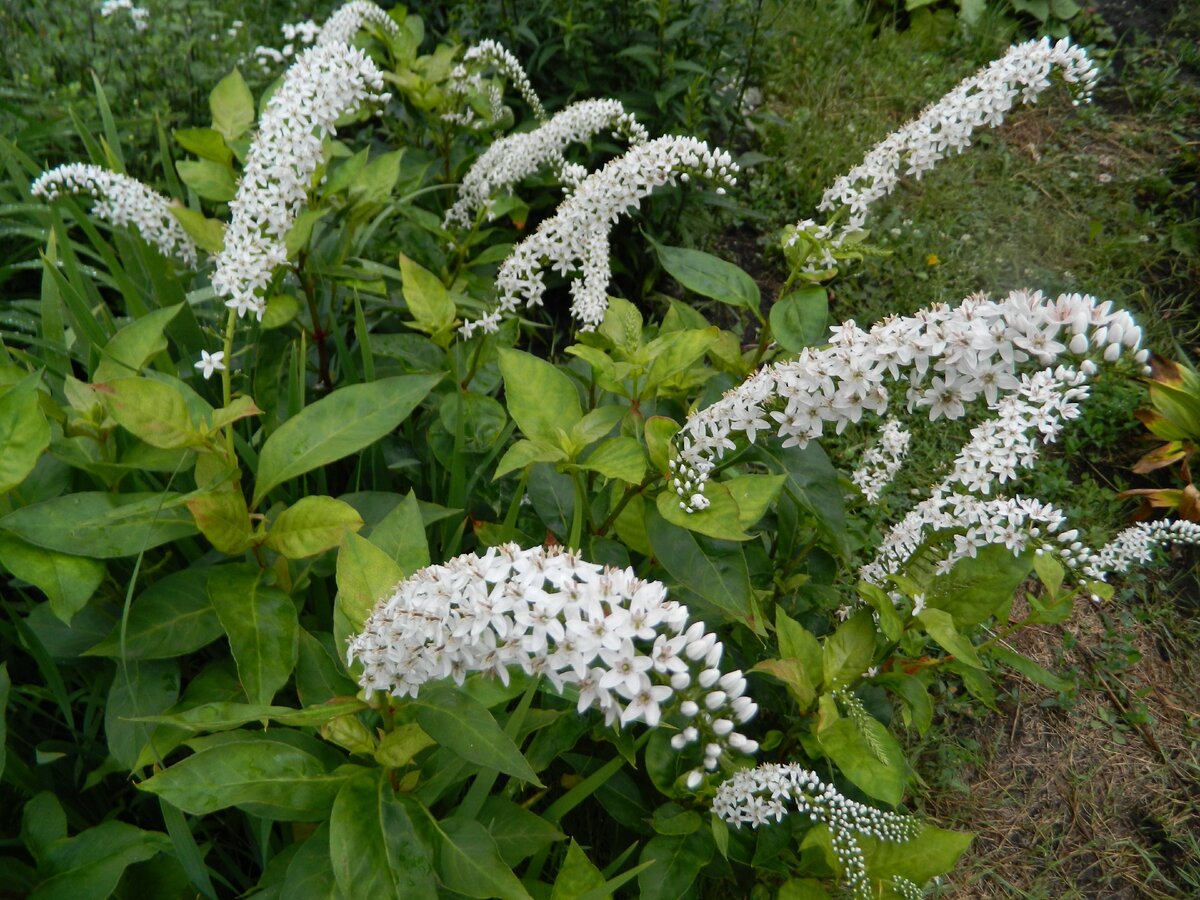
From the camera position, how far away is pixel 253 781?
1658 millimetres

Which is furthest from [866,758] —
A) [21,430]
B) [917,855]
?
[21,430]

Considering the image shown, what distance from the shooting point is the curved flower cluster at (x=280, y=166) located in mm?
2275

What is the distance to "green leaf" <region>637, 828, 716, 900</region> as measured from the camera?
6.73ft

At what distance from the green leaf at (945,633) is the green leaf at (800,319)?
64 cm

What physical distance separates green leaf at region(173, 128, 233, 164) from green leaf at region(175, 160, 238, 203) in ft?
0.30

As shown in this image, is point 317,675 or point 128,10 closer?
point 317,675

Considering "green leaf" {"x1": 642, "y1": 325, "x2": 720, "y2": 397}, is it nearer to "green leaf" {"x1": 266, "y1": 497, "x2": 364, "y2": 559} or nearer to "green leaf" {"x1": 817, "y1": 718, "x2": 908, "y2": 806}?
"green leaf" {"x1": 266, "y1": 497, "x2": 364, "y2": 559}

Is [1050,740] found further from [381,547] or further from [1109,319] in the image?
[381,547]

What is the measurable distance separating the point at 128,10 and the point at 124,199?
1862mm

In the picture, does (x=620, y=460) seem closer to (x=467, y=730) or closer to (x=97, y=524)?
(x=467, y=730)

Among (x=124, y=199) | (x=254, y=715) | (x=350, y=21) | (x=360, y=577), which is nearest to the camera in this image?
(x=254, y=715)

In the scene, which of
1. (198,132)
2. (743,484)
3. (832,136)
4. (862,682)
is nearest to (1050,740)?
(862,682)

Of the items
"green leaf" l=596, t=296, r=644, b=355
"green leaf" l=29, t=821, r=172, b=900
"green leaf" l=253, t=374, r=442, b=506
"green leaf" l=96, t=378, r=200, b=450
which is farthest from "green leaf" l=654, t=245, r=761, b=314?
"green leaf" l=29, t=821, r=172, b=900

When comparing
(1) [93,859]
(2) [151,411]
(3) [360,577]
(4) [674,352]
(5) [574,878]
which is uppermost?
(2) [151,411]
